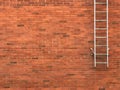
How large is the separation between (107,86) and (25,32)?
2.60 m

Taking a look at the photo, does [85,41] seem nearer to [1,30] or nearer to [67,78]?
[67,78]

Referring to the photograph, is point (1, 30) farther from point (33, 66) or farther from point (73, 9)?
point (73, 9)

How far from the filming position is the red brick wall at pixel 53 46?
732 centimetres

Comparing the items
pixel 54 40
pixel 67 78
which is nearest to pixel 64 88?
pixel 67 78

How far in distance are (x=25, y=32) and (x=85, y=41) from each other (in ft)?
5.27

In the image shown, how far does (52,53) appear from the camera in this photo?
24.2 feet

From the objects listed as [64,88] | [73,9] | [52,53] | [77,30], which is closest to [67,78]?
→ [64,88]

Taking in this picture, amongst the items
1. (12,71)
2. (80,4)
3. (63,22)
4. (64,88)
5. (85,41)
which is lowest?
(64,88)

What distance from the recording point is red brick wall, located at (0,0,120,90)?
24.0 feet

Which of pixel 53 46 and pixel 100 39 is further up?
pixel 100 39

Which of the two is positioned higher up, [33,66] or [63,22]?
[63,22]

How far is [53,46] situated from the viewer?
7367 mm

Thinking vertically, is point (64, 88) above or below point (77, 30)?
below

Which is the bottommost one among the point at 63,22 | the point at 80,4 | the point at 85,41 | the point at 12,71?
the point at 12,71
